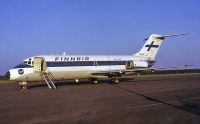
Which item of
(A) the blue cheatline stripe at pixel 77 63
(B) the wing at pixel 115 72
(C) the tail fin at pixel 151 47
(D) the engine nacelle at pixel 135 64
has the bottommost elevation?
(B) the wing at pixel 115 72

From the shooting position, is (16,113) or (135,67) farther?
(135,67)

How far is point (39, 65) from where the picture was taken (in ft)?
92.6

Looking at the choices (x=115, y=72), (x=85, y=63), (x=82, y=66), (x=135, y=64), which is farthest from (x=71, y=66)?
(x=135, y=64)

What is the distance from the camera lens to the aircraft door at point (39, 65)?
2780 centimetres

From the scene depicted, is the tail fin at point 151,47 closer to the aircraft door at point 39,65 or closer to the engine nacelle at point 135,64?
the engine nacelle at point 135,64

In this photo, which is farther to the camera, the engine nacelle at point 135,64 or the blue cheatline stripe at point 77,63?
the engine nacelle at point 135,64

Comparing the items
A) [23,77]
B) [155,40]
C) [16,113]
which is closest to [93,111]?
[16,113]

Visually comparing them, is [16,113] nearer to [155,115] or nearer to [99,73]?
[155,115]

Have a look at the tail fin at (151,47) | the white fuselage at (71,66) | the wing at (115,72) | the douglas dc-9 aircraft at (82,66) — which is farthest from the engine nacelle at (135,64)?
the tail fin at (151,47)

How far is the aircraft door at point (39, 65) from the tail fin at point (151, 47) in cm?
1242

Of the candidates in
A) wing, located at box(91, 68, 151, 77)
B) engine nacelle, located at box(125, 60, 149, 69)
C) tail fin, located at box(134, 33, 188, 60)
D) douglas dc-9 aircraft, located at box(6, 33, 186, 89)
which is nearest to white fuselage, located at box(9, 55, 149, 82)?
douglas dc-9 aircraft, located at box(6, 33, 186, 89)

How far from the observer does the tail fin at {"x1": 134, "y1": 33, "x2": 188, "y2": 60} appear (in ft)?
119

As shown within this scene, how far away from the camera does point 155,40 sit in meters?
36.5

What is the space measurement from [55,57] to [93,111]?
1689 centimetres
